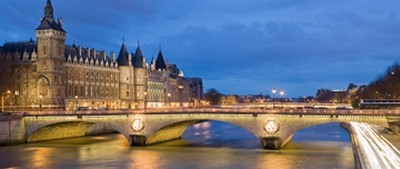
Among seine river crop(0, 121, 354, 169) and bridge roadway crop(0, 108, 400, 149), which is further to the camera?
bridge roadway crop(0, 108, 400, 149)

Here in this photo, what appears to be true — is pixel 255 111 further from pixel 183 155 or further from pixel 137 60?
pixel 137 60

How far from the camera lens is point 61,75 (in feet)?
354

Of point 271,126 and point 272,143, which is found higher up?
point 271,126

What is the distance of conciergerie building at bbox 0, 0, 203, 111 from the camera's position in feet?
342

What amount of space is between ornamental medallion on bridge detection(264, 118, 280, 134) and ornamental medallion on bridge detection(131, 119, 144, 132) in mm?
16881

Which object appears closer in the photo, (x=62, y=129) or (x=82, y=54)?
(x=62, y=129)

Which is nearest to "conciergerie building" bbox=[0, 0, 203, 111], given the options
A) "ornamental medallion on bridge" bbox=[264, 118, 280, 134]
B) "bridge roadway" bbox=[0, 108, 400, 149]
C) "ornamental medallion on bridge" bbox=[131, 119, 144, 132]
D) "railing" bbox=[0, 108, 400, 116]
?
"bridge roadway" bbox=[0, 108, 400, 149]

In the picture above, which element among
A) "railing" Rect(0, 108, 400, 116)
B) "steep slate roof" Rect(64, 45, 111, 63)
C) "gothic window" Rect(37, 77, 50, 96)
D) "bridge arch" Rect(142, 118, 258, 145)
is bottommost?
"bridge arch" Rect(142, 118, 258, 145)

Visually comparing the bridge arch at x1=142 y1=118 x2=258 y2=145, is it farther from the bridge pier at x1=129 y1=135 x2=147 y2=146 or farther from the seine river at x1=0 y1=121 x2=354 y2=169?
the seine river at x1=0 y1=121 x2=354 y2=169

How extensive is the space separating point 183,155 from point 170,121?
33.5 feet

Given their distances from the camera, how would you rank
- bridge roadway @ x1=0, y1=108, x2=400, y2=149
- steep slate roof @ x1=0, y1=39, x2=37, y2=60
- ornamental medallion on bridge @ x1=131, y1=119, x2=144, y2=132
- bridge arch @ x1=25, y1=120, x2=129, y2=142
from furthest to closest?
steep slate roof @ x1=0, y1=39, x2=37, y2=60
bridge arch @ x1=25, y1=120, x2=129, y2=142
ornamental medallion on bridge @ x1=131, y1=119, x2=144, y2=132
bridge roadway @ x1=0, y1=108, x2=400, y2=149

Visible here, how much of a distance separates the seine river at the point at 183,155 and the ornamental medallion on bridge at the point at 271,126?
2.51m

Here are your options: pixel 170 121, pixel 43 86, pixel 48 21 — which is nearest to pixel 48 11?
pixel 48 21

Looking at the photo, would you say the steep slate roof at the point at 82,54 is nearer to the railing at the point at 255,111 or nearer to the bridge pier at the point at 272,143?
the railing at the point at 255,111
